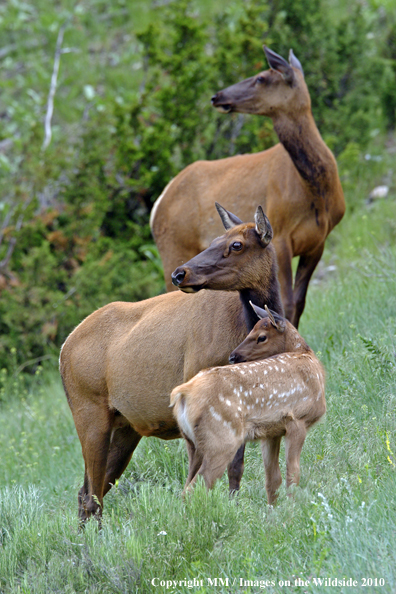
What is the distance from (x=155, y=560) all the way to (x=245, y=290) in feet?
6.71

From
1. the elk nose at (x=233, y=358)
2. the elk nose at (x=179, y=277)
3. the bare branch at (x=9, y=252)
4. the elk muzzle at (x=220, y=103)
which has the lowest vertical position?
the bare branch at (x=9, y=252)

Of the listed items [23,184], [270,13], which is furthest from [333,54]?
[23,184]

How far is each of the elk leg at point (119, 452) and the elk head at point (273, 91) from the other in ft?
12.9

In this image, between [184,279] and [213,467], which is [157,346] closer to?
[184,279]

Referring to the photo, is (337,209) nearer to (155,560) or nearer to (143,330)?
(143,330)

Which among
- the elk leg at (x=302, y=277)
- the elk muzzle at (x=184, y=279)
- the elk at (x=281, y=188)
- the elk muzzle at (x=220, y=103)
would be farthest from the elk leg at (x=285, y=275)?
the elk muzzle at (x=184, y=279)

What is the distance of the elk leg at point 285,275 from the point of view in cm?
801

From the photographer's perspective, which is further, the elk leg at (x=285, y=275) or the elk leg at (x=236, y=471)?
the elk leg at (x=285, y=275)

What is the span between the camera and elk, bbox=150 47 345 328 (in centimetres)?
812

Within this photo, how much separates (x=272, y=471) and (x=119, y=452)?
6.12 ft

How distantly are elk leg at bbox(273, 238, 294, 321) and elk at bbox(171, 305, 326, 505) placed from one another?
2564mm

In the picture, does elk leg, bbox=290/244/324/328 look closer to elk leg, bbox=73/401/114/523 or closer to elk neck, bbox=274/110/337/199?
elk neck, bbox=274/110/337/199

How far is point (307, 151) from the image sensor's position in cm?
816

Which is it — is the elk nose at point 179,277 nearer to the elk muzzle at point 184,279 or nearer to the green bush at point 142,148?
the elk muzzle at point 184,279
